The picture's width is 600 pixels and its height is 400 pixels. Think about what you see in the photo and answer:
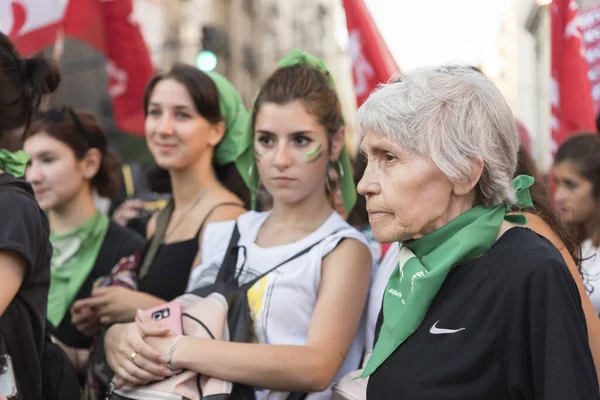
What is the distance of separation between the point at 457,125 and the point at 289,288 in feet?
3.69

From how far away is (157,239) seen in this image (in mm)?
3969

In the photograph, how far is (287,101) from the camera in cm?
329

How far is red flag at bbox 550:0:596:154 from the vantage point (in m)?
4.98

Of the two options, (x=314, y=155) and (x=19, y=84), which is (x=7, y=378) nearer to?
(x=19, y=84)

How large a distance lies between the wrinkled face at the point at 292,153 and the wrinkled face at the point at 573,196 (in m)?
1.57

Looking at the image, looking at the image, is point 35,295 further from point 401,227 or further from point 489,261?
point 489,261

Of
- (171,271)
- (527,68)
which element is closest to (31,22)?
(171,271)

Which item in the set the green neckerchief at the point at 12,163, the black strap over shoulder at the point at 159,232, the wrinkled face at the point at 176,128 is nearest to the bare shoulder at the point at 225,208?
the black strap over shoulder at the point at 159,232

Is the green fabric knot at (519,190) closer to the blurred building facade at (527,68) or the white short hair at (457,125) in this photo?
the white short hair at (457,125)

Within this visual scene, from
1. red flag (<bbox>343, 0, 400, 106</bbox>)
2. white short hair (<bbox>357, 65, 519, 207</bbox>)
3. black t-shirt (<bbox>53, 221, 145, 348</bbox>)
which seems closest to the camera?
white short hair (<bbox>357, 65, 519, 207</bbox>)

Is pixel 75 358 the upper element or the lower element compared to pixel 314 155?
lower

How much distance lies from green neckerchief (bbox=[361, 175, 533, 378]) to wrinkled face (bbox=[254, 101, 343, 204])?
1004mm

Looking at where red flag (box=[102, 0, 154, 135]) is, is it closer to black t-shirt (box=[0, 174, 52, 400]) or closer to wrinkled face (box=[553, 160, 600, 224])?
wrinkled face (box=[553, 160, 600, 224])

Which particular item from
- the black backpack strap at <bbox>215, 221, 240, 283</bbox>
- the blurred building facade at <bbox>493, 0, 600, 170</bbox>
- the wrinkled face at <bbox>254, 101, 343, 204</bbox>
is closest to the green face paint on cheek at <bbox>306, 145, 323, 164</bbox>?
the wrinkled face at <bbox>254, 101, 343, 204</bbox>
